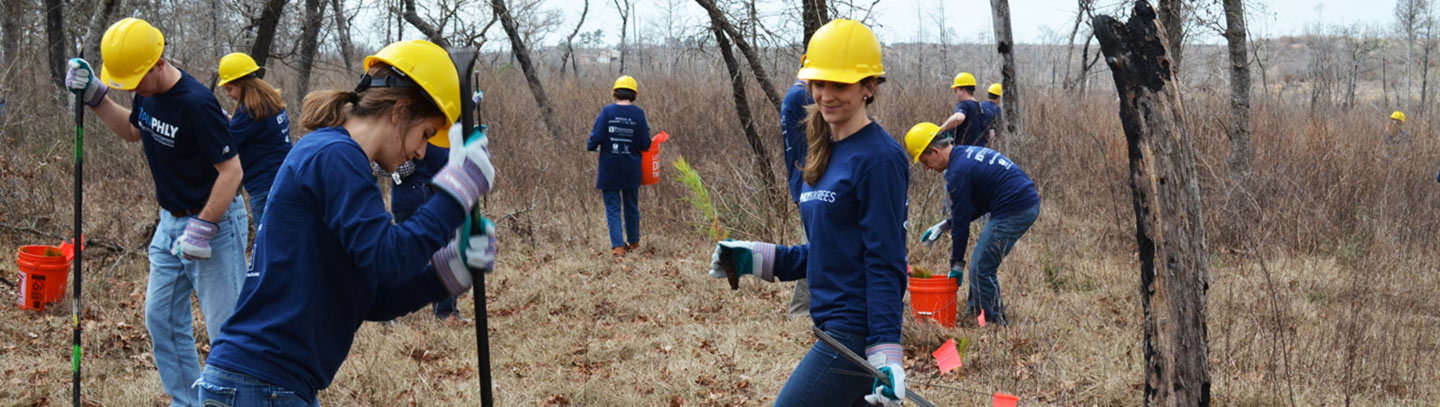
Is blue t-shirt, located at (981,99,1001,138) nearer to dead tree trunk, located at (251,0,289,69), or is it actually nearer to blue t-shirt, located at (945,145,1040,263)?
blue t-shirt, located at (945,145,1040,263)

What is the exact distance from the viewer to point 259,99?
183 inches

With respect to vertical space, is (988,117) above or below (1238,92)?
below

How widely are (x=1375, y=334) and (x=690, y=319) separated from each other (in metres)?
4.21

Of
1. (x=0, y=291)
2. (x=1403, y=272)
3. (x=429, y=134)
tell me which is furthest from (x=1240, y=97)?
(x=0, y=291)

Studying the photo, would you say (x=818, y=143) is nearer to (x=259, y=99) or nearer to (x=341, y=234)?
(x=341, y=234)

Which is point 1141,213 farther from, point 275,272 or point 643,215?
point 643,215

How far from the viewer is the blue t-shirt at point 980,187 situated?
6133mm

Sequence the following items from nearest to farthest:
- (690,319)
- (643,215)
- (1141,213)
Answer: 1. (1141,213)
2. (690,319)
3. (643,215)

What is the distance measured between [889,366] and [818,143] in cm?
65

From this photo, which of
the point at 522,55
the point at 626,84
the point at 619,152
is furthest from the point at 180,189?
the point at 522,55

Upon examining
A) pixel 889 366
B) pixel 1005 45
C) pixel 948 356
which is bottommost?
pixel 948 356

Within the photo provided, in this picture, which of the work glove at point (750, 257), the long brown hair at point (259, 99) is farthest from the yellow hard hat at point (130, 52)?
the work glove at point (750, 257)

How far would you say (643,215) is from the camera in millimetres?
10258

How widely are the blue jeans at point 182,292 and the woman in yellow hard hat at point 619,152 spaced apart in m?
4.86
